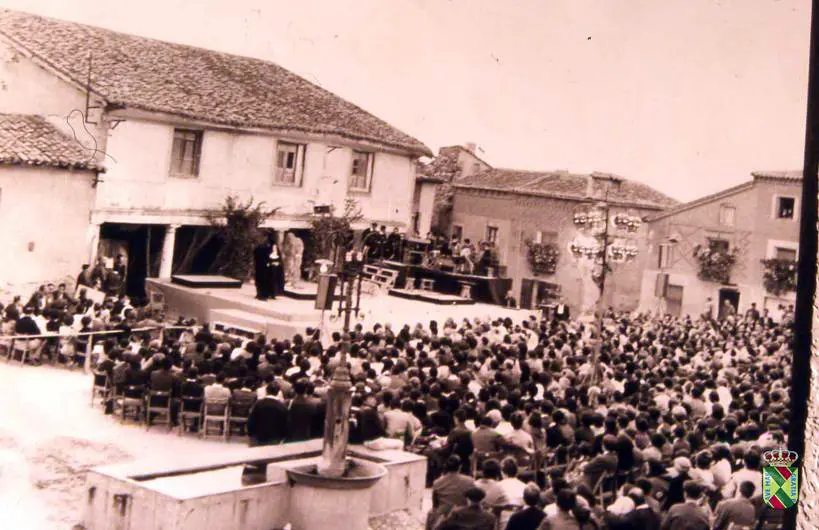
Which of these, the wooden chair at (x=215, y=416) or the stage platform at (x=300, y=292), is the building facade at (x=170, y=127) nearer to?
the stage platform at (x=300, y=292)

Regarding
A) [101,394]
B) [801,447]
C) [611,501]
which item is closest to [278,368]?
[101,394]

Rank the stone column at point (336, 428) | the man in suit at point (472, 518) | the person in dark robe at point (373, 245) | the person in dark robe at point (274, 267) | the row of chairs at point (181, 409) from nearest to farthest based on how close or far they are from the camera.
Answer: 1. the man in suit at point (472, 518)
2. the stone column at point (336, 428)
3. the row of chairs at point (181, 409)
4. the person in dark robe at point (274, 267)
5. the person in dark robe at point (373, 245)

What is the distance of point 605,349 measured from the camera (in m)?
12.1

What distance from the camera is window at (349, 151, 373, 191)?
45.4 ft

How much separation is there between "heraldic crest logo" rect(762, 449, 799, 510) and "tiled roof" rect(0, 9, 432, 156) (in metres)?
5.33

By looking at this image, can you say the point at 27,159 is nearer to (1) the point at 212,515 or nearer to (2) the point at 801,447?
(1) the point at 212,515

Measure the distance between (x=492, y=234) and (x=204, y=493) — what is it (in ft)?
44.4

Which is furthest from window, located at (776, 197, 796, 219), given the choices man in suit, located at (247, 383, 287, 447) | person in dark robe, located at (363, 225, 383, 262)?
person in dark robe, located at (363, 225, 383, 262)

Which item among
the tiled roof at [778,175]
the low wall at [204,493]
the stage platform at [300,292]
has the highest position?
the tiled roof at [778,175]

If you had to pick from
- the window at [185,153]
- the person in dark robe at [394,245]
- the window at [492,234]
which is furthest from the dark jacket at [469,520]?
the window at [492,234]

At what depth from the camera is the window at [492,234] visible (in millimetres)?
19023

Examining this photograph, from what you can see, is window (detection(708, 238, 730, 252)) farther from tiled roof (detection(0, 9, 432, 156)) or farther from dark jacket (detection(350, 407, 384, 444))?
dark jacket (detection(350, 407, 384, 444))

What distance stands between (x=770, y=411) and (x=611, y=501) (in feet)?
7.66

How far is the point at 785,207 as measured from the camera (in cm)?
915
